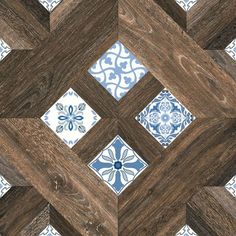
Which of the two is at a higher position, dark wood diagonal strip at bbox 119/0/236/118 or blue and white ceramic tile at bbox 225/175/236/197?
dark wood diagonal strip at bbox 119/0/236/118

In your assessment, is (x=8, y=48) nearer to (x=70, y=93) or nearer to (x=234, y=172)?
(x=70, y=93)

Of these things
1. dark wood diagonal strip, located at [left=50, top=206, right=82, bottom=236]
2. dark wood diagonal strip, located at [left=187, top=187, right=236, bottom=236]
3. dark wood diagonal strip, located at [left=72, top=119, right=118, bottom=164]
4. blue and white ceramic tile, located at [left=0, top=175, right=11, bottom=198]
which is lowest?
dark wood diagonal strip, located at [left=187, top=187, right=236, bottom=236]

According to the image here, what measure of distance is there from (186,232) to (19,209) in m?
0.38

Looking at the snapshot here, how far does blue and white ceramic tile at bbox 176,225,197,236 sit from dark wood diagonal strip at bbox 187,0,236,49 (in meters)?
0.41

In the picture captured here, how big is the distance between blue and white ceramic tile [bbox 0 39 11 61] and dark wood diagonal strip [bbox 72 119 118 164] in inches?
10.2

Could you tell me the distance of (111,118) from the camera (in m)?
1.79

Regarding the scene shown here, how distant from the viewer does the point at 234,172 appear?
1789mm

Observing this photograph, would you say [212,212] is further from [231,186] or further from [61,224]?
[61,224]

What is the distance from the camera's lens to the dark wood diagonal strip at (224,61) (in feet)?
5.84

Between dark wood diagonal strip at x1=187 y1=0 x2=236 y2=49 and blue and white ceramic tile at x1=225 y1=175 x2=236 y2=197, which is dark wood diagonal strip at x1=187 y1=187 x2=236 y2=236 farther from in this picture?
dark wood diagonal strip at x1=187 y1=0 x2=236 y2=49

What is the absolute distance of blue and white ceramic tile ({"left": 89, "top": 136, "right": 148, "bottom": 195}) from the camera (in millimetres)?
1797

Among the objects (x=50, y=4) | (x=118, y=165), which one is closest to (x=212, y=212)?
(x=118, y=165)

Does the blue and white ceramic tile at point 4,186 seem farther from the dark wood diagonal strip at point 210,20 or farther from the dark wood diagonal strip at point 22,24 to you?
the dark wood diagonal strip at point 210,20

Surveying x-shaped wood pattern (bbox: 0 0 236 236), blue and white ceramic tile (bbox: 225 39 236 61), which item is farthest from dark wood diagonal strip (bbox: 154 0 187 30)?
blue and white ceramic tile (bbox: 225 39 236 61)
